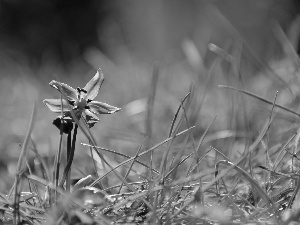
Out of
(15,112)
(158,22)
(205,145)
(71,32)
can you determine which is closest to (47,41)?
(71,32)

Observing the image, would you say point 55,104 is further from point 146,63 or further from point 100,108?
point 146,63

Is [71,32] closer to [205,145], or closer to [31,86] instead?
[31,86]

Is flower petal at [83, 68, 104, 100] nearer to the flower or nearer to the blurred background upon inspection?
the flower

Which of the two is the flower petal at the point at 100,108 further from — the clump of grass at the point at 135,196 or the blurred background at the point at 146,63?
the blurred background at the point at 146,63

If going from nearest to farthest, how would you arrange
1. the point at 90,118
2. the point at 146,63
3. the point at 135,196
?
the point at 135,196 → the point at 90,118 → the point at 146,63

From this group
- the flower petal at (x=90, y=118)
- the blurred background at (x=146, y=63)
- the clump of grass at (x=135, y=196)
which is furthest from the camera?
the blurred background at (x=146, y=63)

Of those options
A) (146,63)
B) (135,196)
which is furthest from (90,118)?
(146,63)

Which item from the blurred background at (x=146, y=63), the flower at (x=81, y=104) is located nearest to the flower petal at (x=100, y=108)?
the flower at (x=81, y=104)
